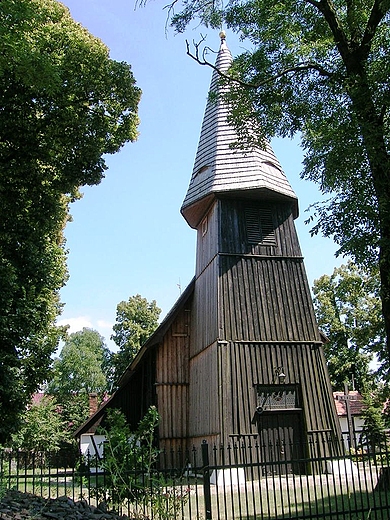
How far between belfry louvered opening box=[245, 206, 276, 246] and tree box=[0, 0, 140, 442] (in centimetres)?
535

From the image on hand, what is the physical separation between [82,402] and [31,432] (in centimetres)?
874

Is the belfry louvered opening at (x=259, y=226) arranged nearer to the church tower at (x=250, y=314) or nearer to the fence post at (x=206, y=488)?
the church tower at (x=250, y=314)

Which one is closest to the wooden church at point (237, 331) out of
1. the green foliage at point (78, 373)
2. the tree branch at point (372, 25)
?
the tree branch at point (372, 25)

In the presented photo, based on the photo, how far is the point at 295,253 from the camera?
1759cm

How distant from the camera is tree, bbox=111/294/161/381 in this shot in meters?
34.1

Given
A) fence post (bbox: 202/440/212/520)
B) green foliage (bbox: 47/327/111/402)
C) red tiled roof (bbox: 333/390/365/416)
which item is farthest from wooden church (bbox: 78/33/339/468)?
green foliage (bbox: 47/327/111/402)

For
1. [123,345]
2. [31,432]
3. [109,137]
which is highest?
[109,137]

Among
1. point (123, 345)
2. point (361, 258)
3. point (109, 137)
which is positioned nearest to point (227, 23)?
point (109, 137)

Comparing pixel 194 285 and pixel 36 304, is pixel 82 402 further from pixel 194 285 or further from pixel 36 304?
pixel 36 304

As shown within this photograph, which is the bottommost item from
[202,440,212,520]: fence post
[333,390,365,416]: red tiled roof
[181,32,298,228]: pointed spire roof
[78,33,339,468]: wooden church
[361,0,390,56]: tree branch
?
[202,440,212,520]: fence post

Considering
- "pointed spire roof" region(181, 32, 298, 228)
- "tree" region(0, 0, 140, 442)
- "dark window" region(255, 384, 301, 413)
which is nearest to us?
"tree" region(0, 0, 140, 442)

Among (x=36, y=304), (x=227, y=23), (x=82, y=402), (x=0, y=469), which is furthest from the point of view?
(x=82, y=402)

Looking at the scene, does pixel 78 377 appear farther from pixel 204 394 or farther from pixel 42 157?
pixel 42 157

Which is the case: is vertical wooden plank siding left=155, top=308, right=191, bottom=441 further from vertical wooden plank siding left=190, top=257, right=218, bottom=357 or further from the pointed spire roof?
the pointed spire roof
